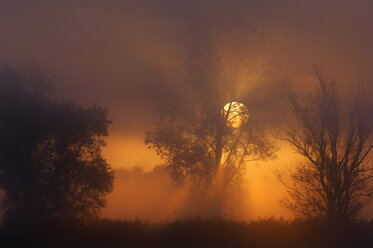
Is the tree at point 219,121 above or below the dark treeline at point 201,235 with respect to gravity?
above

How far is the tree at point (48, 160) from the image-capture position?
18.2 m

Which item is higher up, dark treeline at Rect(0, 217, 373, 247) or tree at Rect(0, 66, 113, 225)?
tree at Rect(0, 66, 113, 225)

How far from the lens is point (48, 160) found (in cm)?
1867

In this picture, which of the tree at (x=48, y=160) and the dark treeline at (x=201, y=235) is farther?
the tree at (x=48, y=160)

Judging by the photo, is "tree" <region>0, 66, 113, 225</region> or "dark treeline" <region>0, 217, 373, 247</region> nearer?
"dark treeline" <region>0, 217, 373, 247</region>

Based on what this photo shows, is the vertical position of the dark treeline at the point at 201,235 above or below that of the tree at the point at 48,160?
Result: below

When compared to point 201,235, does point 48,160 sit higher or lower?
higher

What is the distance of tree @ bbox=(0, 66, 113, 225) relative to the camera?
18219 mm

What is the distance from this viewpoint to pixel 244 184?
72.9ft

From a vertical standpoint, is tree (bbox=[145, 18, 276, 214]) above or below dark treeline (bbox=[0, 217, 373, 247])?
above

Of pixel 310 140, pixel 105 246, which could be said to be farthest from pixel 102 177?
pixel 310 140

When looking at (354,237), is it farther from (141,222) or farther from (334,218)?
(141,222)

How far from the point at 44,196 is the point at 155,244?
7354mm

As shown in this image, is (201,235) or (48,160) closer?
(201,235)
